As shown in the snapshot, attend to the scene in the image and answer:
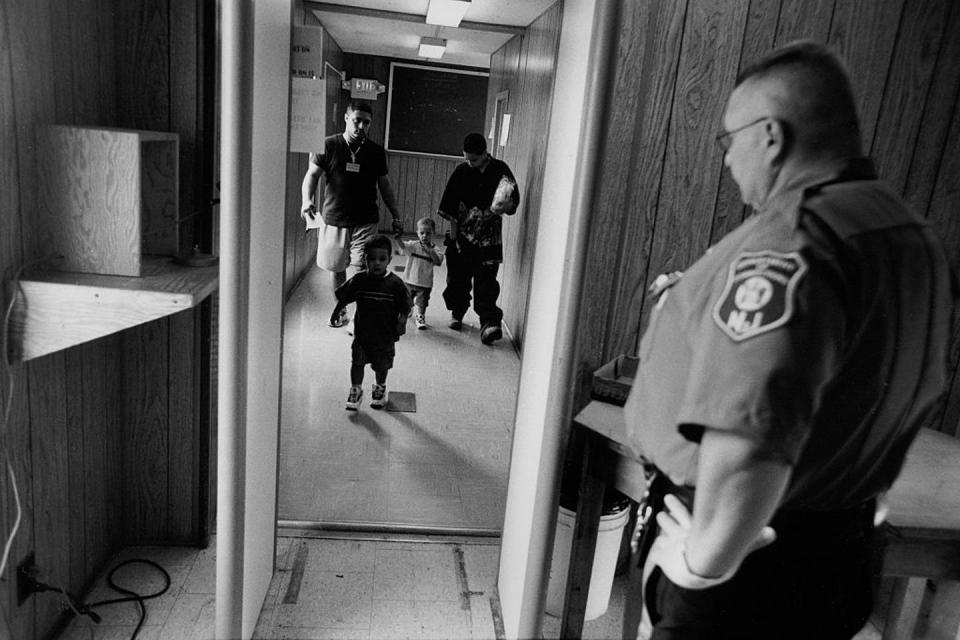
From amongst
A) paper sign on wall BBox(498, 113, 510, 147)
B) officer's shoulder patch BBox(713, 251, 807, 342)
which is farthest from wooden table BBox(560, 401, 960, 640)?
paper sign on wall BBox(498, 113, 510, 147)

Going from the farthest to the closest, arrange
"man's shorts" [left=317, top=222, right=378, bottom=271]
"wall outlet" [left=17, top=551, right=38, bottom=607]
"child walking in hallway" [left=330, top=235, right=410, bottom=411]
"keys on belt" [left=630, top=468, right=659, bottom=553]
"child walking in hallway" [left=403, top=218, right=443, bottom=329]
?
"child walking in hallway" [left=403, top=218, right=443, bottom=329]
"man's shorts" [left=317, top=222, right=378, bottom=271]
"child walking in hallway" [left=330, top=235, right=410, bottom=411]
"wall outlet" [left=17, top=551, right=38, bottom=607]
"keys on belt" [left=630, top=468, right=659, bottom=553]

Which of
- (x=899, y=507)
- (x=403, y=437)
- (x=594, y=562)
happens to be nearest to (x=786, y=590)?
(x=899, y=507)

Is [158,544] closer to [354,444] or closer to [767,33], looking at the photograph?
[354,444]

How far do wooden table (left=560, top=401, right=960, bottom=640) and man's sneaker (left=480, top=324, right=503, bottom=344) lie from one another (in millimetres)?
3218

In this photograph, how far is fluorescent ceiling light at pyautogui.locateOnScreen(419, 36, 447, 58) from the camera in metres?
6.64

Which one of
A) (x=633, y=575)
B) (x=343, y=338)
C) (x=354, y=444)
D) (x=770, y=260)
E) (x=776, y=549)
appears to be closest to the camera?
(x=770, y=260)

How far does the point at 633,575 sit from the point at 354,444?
81.2 inches

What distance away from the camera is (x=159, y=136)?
195 centimetres

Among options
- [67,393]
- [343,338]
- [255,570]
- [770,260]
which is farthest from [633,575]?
[343,338]

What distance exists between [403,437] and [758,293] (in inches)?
103

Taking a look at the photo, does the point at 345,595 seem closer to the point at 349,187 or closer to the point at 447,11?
the point at 349,187

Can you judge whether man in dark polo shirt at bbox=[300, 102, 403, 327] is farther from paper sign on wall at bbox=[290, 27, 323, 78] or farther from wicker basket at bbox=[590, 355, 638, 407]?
wicker basket at bbox=[590, 355, 638, 407]

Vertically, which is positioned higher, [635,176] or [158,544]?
[635,176]

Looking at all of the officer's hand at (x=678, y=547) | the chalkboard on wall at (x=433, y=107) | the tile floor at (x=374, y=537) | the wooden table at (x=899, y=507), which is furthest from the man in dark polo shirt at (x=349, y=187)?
the chalkboard on wall at (x=433, y=107)
